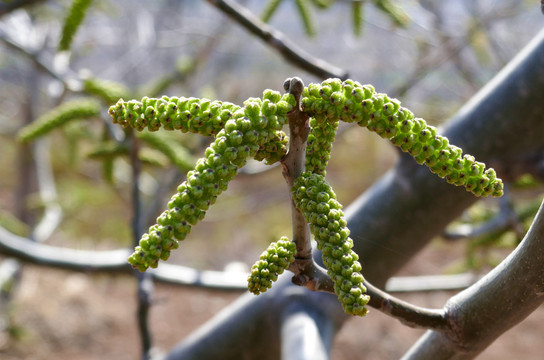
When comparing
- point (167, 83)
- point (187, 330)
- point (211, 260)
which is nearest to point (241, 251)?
point (211, 260)

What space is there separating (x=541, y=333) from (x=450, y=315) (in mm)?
3568

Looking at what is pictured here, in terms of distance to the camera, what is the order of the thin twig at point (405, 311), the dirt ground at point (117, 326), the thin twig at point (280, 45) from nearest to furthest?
the thin twig at point (405, 311)
the thin twig at point (280, 45)
the dirt ground at point (117, 326)

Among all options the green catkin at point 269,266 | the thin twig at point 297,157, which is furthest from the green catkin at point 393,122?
the green catkin at point 269,266

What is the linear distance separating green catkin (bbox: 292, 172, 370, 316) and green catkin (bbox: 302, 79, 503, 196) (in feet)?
0.20

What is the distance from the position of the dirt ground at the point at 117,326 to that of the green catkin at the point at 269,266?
281 cm

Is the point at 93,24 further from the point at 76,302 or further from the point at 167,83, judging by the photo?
the point at 167,83

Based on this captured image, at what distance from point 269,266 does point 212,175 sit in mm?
104

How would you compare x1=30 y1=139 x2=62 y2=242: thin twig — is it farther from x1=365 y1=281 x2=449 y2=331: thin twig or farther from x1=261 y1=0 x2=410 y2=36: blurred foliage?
x1=365 y1=281 x2=449 y2=331: thin twig

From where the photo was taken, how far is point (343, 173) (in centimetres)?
641

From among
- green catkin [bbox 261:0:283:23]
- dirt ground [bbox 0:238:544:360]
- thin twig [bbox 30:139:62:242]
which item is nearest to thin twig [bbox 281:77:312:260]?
green catkin [bbox 261:0:283:23]

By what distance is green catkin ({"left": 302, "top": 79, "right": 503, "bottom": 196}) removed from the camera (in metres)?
0.39

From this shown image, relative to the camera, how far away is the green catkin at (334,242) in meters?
0.39

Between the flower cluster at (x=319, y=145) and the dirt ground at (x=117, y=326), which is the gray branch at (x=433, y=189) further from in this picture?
the dirt ground at (x=117, y=326)

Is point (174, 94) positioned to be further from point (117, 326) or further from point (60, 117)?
point (60, 117)
